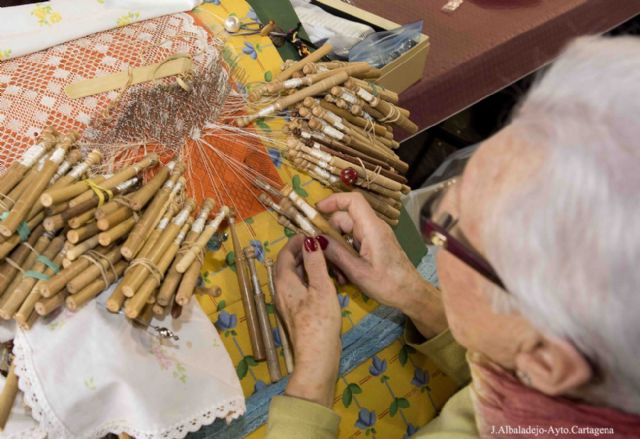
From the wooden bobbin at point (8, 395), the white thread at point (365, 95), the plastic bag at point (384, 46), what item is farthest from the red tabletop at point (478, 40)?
the wooden bobbin at point (8, 395)

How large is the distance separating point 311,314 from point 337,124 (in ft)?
1.78

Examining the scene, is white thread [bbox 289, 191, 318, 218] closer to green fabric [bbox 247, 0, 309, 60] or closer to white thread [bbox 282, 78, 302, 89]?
white thread [bbox 282, 78, 302, 89]

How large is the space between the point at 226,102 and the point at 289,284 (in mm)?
567

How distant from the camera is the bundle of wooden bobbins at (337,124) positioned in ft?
4.71

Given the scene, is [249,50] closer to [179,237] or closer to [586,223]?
[179,237]

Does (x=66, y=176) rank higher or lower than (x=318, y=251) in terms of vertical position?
higher

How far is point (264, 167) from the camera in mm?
1433

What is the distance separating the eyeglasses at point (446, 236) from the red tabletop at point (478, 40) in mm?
929

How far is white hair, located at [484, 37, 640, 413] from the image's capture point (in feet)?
2.15

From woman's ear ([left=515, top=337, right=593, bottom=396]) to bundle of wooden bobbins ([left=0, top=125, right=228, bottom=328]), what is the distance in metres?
0.66

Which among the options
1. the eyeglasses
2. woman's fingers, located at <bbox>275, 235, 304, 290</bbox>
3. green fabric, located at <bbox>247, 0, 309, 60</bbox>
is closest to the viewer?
the eyeglasses

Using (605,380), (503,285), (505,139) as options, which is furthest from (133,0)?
(605,380)

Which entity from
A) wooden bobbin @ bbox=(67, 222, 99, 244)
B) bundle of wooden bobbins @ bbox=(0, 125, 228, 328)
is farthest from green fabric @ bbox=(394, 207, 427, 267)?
wooden bobbin @ bbox=(67, 222, 99, 244)

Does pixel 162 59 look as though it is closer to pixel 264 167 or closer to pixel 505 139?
pixel 264 167
